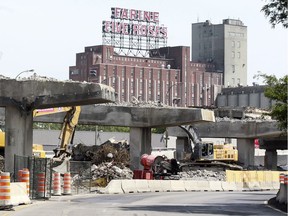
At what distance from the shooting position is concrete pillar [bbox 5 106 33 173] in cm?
4619

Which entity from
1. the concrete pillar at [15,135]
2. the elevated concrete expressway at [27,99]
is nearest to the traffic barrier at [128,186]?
the elevated concrete expressway at [27,99]

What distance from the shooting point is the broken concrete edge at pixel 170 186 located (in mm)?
49156

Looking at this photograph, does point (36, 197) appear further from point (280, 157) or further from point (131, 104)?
point (280, 157)

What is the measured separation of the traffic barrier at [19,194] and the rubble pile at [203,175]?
117 feet

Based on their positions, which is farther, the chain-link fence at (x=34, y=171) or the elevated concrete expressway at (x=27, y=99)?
the elevated concrete expressway at (x=27, y=99)

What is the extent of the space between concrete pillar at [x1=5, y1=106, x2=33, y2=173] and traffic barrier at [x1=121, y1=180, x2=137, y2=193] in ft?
19.6

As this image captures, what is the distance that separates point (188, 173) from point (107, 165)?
34.6ft

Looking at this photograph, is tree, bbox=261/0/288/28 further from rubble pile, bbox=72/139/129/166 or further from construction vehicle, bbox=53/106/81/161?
rubble pile, bbox=72/139/129/166

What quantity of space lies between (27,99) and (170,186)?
12.1 meters

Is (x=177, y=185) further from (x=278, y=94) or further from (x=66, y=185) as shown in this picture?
(x=278, y=94)

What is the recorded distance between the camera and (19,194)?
32094 mm

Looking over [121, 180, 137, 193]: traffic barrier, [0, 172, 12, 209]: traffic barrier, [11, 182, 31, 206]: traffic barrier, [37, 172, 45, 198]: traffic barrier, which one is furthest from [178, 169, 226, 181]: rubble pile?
[0, 172, 12, 209]: traffic barrier

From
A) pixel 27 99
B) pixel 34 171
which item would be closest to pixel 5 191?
pixel 34 171

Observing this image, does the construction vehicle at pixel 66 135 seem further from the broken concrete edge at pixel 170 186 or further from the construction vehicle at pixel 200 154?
the construction vehicle at pixel 200 154
